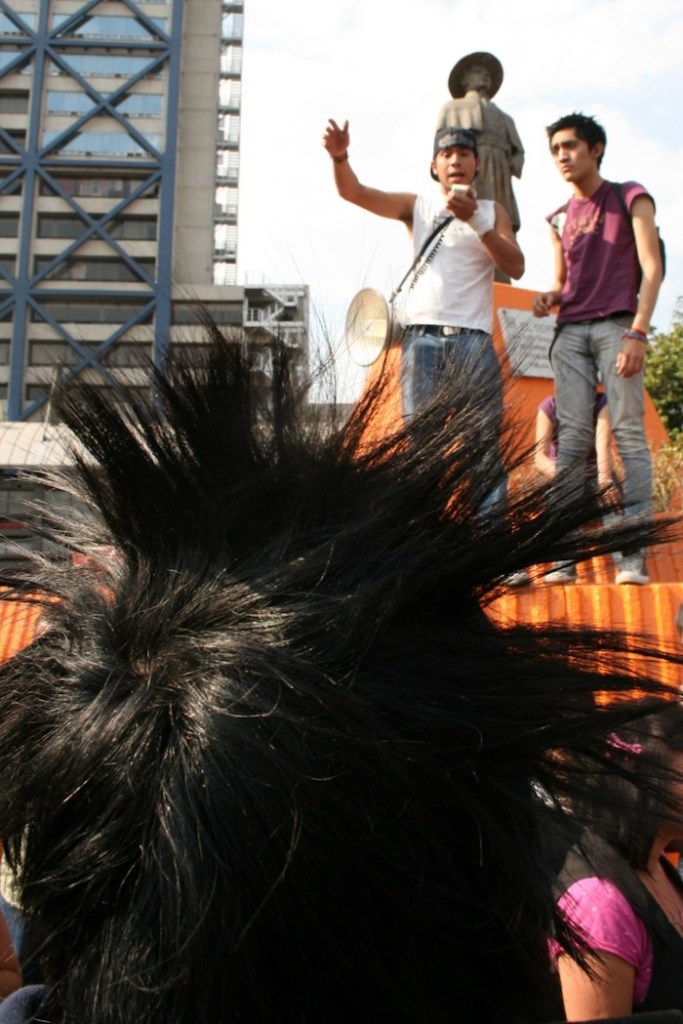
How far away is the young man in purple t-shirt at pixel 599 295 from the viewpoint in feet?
13.9

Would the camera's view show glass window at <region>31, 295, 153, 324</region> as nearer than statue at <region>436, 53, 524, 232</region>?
No

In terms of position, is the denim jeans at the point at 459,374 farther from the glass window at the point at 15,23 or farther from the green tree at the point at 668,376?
the glass window at the point at 15,23

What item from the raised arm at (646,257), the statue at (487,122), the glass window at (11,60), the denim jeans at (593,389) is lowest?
the denim jeans at (593,389)

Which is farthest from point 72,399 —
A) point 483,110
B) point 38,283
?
point 38,283

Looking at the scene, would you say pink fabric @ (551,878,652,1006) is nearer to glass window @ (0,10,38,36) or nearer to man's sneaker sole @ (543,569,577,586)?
man's sneaker sole @ (543,569,577,586)

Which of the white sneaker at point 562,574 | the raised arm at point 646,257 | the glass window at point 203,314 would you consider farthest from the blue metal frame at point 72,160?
the white sneaker at point 562,574

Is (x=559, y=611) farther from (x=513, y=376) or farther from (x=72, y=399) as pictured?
(x=72, y=399)

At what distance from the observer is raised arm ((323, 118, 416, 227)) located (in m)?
4.02

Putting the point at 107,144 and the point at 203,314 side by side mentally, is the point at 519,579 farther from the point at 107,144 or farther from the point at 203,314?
the point at 107,144

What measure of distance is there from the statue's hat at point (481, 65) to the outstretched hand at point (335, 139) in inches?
259

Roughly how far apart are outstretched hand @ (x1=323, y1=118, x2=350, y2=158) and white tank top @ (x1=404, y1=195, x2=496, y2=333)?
0.43m

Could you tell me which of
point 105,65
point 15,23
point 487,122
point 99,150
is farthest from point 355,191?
point 15,23

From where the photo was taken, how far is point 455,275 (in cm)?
413

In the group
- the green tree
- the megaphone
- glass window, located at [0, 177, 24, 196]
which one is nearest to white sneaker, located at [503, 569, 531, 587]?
the megaphone
